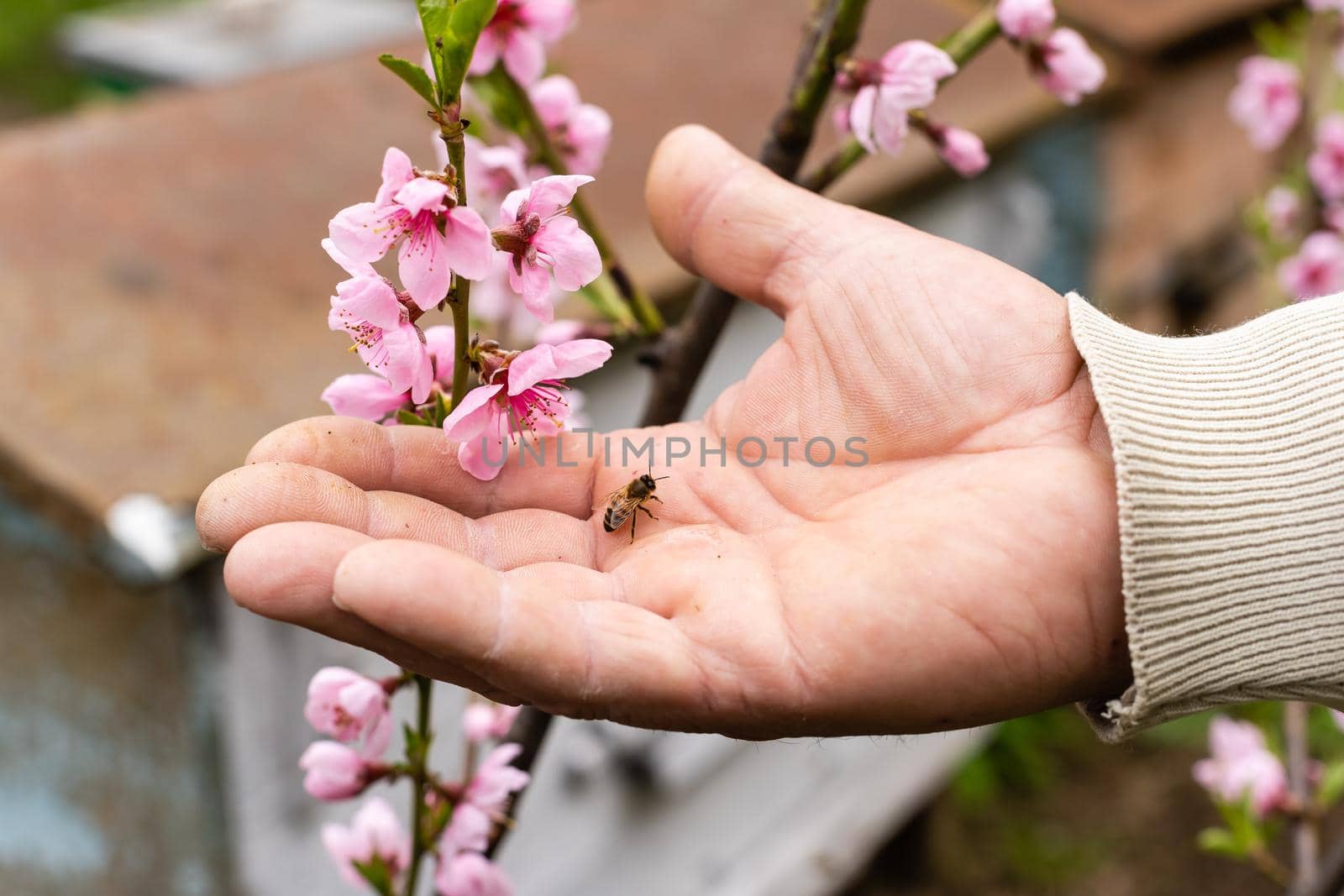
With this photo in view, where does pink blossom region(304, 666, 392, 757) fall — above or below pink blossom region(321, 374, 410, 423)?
below

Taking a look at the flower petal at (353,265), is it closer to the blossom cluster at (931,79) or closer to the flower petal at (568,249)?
the flower petal at (568,249)

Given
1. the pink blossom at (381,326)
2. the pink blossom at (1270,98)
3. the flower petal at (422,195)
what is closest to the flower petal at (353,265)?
the pink blossom at (381,326)

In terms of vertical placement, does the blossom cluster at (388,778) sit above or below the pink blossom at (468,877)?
above

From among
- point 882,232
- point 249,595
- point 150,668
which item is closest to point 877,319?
point 882,232

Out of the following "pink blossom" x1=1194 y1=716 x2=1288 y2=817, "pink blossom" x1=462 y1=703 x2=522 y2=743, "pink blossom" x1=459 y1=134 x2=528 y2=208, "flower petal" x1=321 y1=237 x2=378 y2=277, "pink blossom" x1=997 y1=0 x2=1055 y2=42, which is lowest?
"pink blossom" x1=1194 y1=716 x2=1288 y2=817

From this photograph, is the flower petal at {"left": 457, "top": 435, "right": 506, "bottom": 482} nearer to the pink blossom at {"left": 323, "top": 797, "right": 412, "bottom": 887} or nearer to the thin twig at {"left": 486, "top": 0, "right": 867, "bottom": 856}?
the thin twig at {"left": 486, "top": 0, "right": 867, "bottom": 856}

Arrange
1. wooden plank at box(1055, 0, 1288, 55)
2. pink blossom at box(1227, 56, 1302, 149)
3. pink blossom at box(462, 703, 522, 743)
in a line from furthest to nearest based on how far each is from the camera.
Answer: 1. wooden plank at box(1055, 0, 1288, 55)
2. pink blossom at box(1227, 56, 1302, 149)
3. pink blossom at box(462, 703, 522, 743)

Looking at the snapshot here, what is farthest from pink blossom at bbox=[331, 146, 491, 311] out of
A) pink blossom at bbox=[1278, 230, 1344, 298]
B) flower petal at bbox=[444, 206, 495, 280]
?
pink blossom at bbox=[1278, 230, 1344, 298]

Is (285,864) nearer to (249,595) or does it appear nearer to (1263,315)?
(249,595)
